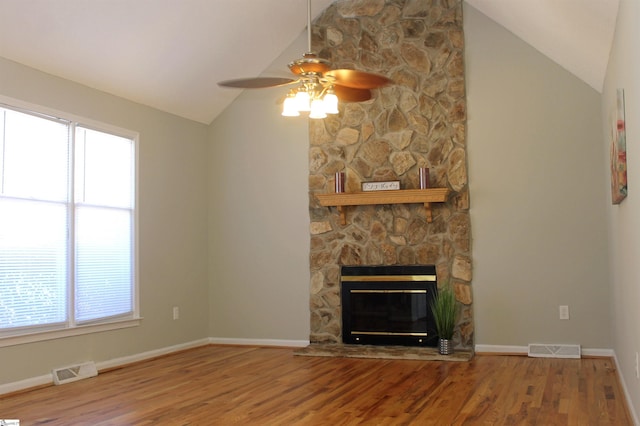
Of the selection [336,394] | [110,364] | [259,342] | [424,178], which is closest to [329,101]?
[336,394]

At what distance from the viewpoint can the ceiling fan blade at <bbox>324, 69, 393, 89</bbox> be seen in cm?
404

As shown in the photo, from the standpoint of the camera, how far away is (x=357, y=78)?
4109 mm

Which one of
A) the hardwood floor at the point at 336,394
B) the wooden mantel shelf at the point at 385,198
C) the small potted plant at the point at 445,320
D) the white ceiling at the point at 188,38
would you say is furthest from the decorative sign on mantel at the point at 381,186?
the white ceiling at the point at 188,38

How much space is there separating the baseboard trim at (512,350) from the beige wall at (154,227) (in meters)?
3.00

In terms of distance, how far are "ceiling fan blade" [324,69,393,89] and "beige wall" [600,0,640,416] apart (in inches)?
53.0

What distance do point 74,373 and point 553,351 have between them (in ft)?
13.8

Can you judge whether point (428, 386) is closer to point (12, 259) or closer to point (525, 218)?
point (525, 218)

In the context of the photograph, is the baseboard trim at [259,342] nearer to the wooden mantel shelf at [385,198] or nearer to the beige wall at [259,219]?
the beige wall at [259,219]

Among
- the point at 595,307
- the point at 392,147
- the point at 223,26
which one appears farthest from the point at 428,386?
the point at 223,26

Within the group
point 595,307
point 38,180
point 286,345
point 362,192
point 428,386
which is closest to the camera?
point 428,386

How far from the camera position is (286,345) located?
22.9 feet

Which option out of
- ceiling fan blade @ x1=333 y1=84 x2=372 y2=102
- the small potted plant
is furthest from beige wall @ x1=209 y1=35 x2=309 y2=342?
Answer: ceiling fan blade @ x1=333 y1=84 x2=372 y2=102

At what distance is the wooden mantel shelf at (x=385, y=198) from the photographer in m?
6.21

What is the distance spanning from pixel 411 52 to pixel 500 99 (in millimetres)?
1016
